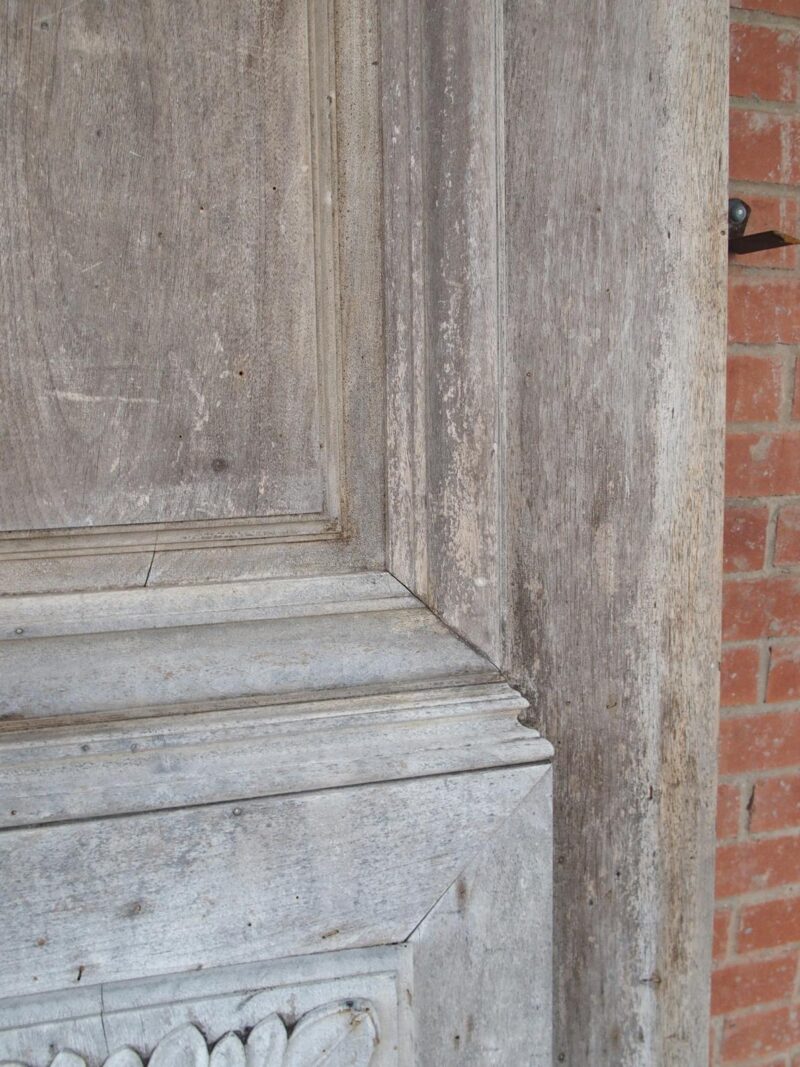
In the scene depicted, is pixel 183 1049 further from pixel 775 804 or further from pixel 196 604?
pixel 775 804

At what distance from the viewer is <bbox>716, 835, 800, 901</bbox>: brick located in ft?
3.88

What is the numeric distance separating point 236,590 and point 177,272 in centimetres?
30

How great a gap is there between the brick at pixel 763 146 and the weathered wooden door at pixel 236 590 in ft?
1.50

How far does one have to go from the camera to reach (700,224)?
0.80 meters

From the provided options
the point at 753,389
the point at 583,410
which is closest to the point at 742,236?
the point at 753,389

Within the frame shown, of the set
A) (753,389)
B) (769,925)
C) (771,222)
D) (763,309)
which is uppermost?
(771,222)

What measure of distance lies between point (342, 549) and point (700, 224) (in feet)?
1.59

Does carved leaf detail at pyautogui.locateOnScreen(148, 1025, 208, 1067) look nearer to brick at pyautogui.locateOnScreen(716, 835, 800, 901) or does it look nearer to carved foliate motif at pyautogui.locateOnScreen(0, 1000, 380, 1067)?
carved foliate motif at pyautogui.locateOnScreen(0, 1000, 380, 1067)

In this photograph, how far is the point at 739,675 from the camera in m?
1.14

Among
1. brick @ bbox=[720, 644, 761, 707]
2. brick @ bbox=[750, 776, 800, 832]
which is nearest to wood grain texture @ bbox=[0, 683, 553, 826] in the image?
brick @ bbox=[720, 644, 761, 707]

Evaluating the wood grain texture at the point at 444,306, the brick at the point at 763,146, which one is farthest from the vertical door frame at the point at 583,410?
the brick at the point at 763,146

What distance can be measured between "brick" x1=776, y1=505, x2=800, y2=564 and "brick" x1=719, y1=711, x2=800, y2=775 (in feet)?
0.76

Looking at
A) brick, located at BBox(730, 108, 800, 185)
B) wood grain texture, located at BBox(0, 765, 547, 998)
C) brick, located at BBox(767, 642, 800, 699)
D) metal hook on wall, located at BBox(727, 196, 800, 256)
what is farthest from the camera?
brick, located at BBox(767, 642, 800, 699)

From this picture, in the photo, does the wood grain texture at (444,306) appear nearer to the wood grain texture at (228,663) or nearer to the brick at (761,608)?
the wood grain texture at (228,663)
